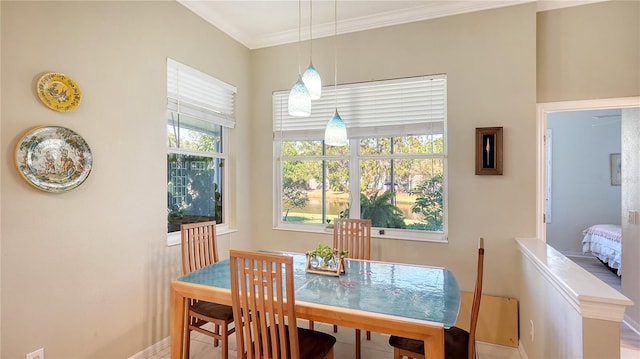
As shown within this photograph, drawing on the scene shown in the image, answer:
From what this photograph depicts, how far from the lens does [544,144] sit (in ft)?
9.33

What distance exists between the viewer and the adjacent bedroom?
538cm

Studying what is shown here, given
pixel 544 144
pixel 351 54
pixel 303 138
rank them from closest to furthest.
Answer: pixel 544 144, pixel 351 54, pixel 303 138

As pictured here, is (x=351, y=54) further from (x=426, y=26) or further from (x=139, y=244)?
(x=139, y=244)

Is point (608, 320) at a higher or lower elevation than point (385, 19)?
lower

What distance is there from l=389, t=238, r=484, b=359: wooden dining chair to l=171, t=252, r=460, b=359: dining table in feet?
0.39

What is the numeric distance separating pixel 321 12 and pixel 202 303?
113 inches

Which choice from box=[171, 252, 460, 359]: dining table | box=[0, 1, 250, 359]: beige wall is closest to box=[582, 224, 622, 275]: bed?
box=[171, 252, 460, 359]: dining table

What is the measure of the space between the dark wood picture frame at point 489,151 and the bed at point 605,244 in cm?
276

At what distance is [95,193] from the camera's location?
2154mm

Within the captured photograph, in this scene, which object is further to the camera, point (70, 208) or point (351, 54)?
point (351, 54)

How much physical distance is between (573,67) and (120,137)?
382cm

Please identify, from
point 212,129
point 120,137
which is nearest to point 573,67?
point 212,129

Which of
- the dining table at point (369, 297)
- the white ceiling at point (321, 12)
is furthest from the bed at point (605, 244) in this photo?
the dining table at point (369, 297)

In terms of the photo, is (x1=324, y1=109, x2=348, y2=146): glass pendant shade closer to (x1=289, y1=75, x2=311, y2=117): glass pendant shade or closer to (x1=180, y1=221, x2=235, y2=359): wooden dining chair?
(x1=289, y1=75, x2=311, y2=117): glass pendant shade
